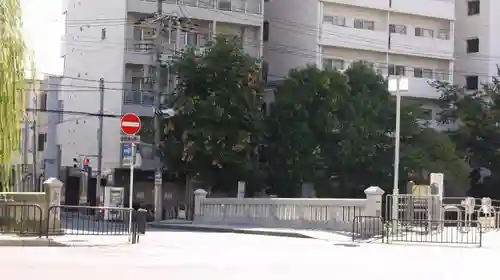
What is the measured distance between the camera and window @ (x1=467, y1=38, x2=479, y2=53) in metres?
56.5

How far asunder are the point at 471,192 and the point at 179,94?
20.9 meters

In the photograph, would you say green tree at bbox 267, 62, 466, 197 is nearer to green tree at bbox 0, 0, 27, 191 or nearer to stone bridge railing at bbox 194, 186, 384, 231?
stone bridge railing at bbox 194, 186, 384, 231

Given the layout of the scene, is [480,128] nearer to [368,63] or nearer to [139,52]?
[368,63]

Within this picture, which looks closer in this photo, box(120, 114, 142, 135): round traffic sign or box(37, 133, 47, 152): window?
box(120, 114, 142, 135): round traffic sign

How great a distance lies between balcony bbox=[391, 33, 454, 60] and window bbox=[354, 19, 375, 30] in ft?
5.01

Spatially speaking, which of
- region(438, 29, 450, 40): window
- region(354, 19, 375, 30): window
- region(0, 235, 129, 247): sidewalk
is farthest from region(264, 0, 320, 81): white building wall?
region(0, 235, 129, 247): sidewalk

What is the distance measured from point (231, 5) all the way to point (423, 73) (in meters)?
14.4

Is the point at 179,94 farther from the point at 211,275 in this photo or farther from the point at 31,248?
the point at 211,275

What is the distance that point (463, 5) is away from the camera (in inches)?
2271

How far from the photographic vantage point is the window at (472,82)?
2184 inches

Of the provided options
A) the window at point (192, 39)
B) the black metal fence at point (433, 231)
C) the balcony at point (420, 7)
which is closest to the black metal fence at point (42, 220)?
the black metal fence at point (433, 231)

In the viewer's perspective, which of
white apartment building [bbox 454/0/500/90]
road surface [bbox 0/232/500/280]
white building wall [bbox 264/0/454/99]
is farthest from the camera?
white apartment building [bbox 454/0/500/90]

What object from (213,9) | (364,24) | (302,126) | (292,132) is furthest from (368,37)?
(292,132)

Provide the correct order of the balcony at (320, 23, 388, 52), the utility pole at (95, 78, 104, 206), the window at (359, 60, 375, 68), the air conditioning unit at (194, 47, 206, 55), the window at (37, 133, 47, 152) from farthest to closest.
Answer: the window at (37, 133, 47, 152) → the balcony at (320, 23, 388, 52) → the window at (359, 60, 375, 68) → the utility pole at (95, 78, 104, 206) → the air conditioning unit at (194, 47, 206, 55)
